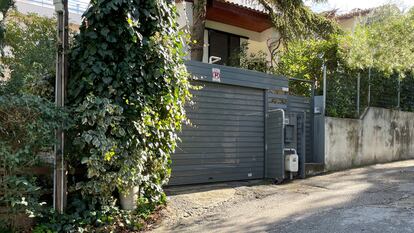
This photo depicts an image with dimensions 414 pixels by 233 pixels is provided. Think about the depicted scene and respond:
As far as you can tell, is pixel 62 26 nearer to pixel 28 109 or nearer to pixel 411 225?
pixel 28 109

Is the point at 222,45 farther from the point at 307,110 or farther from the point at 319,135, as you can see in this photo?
the point at 319,135

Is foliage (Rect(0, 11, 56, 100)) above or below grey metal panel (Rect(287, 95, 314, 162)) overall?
above

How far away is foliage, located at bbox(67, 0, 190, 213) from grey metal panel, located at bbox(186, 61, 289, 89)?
1.82 metres

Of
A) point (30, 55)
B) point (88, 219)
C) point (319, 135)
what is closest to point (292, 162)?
point (319, 135)

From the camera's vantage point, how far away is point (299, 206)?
23.6 ft

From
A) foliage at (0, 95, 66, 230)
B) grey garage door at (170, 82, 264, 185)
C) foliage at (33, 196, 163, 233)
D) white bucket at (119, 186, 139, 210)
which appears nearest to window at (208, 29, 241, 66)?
grey garage door at (170, 82, 264, 185)

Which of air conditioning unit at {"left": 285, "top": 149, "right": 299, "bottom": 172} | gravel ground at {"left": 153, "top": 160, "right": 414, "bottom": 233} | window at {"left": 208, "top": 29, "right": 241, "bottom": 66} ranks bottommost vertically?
gravel ground at {"left": 153, "top": 160, "right": 414, "bottom": 233}

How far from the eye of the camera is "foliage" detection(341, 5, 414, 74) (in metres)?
11.9

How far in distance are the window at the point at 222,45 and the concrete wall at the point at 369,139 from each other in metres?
5.25

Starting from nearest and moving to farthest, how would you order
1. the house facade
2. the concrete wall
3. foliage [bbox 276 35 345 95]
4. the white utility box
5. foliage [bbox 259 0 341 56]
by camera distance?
the white utility box → the concrete wall → foliage [bbox 276 35 345 95] → foliage [bbox 259 0 341 56] → the house facade

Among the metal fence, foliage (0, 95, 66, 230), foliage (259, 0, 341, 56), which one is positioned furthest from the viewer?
foliage (259, 0, 341, 56)

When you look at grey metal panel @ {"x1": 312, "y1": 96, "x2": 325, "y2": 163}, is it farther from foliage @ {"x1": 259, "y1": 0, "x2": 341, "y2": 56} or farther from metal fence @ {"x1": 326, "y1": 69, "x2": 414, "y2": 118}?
foliage @ {"x1": 259, "y1": 0, "x2": 341, "y2": 56}

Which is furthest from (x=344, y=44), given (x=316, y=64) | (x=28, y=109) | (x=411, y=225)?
(x=28, y=109)

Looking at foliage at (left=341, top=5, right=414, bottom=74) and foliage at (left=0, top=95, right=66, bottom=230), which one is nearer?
foliage at (left=0, top=95, right=66, bottom=230)
